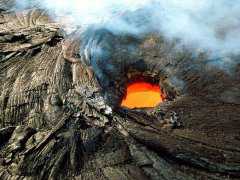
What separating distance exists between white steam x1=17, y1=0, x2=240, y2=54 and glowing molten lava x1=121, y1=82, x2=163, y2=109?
1.10m

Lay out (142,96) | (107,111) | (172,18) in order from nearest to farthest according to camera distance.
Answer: (107,111)
(142,96)
(172,18)

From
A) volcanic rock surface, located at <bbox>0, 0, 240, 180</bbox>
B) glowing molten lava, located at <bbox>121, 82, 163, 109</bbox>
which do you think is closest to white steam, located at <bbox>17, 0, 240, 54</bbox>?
volcanic rock surface, located at <bbox>0, 0, 240, 180</bbox>

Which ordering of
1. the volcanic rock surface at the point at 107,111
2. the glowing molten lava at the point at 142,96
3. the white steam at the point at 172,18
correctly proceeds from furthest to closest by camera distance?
the white steam at the point at 172,18, the glowing molten lava at the point at 142,96, the volcanic rock surface at the point at 107,111

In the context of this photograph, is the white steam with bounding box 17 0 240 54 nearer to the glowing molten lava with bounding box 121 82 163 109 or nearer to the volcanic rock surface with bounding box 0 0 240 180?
the volcanic rock surface with bounding box 0 0 240 180

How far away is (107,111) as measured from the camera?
5.55m

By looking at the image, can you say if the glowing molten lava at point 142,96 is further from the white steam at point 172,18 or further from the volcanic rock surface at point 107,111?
the white steam at point 172,18

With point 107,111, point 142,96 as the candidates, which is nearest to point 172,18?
point 142,96

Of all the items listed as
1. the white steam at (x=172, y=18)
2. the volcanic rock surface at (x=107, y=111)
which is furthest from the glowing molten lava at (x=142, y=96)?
the white steam at (x=172, y=18)

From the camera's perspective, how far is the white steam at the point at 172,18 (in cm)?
700

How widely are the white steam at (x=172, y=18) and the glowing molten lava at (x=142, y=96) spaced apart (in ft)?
3.62

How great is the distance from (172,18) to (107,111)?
301 cm

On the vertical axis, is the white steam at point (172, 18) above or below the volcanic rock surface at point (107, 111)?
above

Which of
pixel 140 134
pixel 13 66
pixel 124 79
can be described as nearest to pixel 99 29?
pixel 124 79

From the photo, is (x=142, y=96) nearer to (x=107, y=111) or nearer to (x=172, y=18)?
(x=107, y=111)
